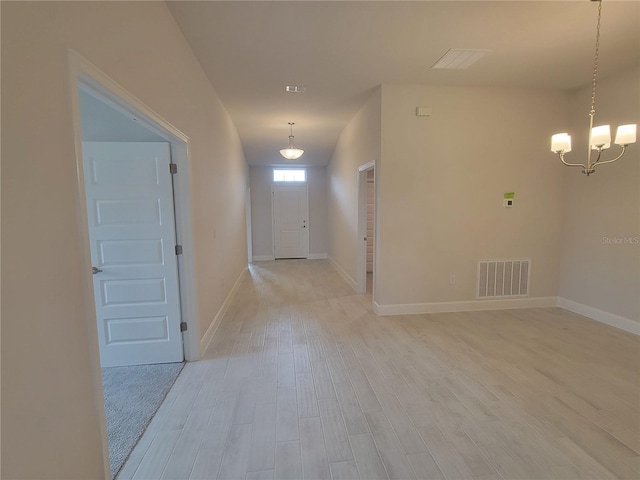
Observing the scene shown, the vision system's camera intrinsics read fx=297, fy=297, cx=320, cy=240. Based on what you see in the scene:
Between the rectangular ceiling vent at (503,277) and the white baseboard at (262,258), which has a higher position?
the rectangular ceiling vent at (503,277)

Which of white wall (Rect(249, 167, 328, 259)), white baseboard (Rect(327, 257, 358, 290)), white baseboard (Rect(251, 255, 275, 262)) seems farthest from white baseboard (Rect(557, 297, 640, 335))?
white baseboard (Rect(251, 255, 275, 262))

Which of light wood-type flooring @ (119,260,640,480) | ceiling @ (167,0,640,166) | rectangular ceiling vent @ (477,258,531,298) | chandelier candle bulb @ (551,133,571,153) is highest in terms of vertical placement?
ceiling @ (167,0,640,166)

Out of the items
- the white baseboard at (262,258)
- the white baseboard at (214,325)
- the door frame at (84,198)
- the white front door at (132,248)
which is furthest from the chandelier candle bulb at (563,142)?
the white baseboard at (262,258)

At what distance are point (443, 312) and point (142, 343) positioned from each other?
359cm

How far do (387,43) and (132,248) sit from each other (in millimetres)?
2942

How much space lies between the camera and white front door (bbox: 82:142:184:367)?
2531mm

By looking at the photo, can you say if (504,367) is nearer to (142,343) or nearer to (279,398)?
(279,398)

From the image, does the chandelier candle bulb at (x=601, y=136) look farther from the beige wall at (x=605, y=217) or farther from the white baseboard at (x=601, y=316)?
the white baseboard at (x=601, y=316)

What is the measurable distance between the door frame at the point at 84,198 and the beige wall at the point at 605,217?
4713mm

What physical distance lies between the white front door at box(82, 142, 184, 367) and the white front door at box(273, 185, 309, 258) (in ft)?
19.1

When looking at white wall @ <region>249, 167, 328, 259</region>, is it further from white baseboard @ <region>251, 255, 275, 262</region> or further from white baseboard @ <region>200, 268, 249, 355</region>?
white baseboard @ <region>200, 268, 249, 355</region>

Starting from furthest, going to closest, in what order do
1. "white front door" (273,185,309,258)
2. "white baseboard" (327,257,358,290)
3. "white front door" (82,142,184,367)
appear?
1. "white front door" (273,185,309,258)
2. "white baseboard" (327,257,358,290)
3. "white front door" (82,142,184,367)

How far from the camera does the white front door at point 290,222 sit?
8406 millimetres

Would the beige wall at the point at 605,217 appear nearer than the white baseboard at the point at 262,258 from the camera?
Yes
